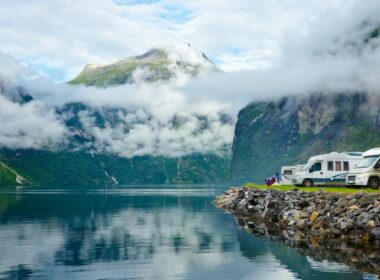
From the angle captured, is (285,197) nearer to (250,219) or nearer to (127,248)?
(250,219)

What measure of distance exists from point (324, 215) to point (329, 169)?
2404 centimetres

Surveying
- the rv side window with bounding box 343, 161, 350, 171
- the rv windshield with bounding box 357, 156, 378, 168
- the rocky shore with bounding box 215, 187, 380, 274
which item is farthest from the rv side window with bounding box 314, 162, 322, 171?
the rv windshield with bounding box 357, 156, 378, 168

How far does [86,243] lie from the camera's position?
45781 mm

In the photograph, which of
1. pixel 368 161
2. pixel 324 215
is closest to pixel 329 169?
pixel 368 161

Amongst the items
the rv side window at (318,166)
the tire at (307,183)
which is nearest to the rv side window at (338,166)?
the rv side window at (318,166)

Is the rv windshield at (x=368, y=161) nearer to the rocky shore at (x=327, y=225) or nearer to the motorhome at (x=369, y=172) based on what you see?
the motorhome at (x=369, y=172)

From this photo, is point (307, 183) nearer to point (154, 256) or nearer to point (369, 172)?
point (369, 172)

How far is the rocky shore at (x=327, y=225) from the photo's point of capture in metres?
35.2

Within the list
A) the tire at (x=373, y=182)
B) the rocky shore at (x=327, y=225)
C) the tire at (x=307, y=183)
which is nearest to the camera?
the rocky shore at (x=327, y=225)

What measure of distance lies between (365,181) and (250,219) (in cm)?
1711

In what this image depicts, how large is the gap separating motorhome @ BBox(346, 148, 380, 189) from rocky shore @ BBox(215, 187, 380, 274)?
13.7 feet

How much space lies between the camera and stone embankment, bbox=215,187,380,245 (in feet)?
130

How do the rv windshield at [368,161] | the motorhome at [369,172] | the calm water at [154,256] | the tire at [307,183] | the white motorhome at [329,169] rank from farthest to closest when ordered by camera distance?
the tire at [307,183], the white motorhome at [329,169], the rv windshield at [368,161], the motorhome at [369,172], the calm water at [154,256]

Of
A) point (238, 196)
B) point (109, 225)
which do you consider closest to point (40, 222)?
point (109, 225)
